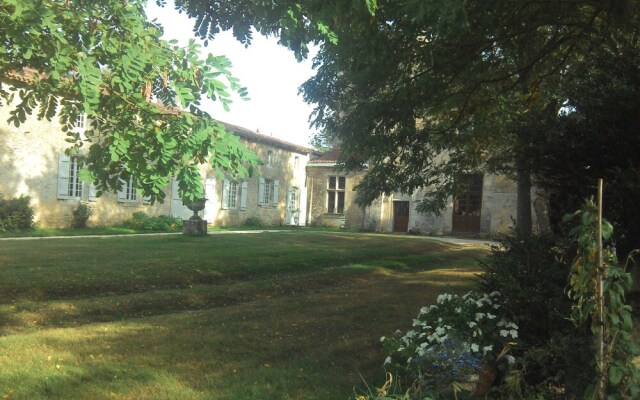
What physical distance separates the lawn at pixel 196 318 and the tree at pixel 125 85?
1.79m

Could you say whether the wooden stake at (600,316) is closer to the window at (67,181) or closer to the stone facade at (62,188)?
the stone facade at (62,188)

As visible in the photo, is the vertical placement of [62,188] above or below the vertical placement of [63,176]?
below

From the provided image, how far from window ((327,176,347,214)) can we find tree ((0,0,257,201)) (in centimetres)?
3110

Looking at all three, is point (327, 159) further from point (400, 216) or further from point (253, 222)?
point (253, 222)

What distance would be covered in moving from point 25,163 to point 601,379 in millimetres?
Result: 20828

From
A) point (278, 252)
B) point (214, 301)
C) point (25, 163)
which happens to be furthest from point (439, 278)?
point (25, 163)

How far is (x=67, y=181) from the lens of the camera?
831 inches

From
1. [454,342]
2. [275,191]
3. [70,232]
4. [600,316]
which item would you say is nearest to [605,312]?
[600,316]

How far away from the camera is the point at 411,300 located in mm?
9516

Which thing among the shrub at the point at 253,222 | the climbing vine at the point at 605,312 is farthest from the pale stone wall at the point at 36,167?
the climbing vine at the point at 605,312

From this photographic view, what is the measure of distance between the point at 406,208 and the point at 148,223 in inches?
641

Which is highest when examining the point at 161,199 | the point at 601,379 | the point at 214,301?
the point at 161,199

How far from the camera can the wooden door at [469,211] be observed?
97.2 feet

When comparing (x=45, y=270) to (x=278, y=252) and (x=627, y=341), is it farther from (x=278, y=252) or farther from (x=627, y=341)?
(x=627, y=341)
